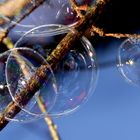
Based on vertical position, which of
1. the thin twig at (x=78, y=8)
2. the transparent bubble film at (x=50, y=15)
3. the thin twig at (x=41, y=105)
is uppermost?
the transparent bubble film at (x=50, y=15)

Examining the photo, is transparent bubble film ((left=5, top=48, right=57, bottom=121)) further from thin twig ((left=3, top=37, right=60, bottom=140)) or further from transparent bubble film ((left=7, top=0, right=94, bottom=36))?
transparent bubble film ((left=7, top=0, right=94, bottom=36))

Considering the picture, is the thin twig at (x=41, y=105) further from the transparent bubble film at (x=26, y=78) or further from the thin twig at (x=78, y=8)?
the thin twig at (x=78, y=8)

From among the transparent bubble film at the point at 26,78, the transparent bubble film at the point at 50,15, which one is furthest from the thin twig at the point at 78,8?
the transparent bubble film at the point at 26,78

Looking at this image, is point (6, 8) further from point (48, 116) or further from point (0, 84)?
point (48, 116)

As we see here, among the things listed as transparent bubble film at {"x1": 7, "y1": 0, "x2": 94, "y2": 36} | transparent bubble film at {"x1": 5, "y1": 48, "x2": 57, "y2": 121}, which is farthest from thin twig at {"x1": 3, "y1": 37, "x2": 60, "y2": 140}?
transparent bubble film at {"x1": 7, "y1": 0, "x2": 94, "y2": 36}

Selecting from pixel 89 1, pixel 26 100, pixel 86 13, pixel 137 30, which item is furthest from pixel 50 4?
pixel 137 30

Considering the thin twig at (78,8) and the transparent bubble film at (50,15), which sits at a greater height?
the transparent bubble film at (50,15)

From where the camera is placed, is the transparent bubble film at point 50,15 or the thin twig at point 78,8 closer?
the thin twig at point 78,8
